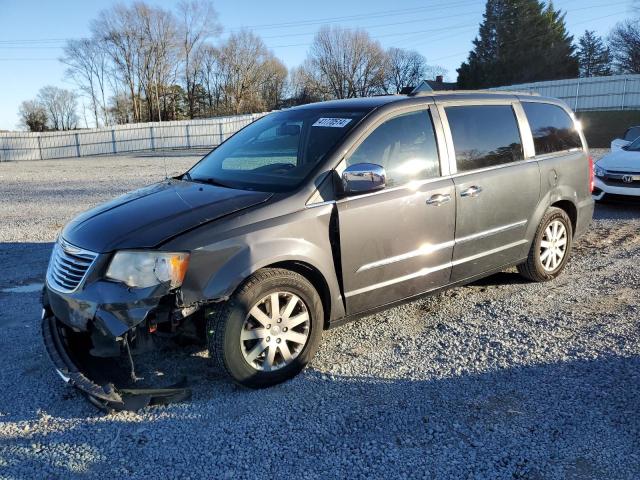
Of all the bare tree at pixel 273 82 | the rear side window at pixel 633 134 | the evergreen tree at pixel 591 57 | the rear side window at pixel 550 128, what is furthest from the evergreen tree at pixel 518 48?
the rear side window at pixel 550 128

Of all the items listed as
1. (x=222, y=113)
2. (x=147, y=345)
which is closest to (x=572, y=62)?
(x=222, y=113)

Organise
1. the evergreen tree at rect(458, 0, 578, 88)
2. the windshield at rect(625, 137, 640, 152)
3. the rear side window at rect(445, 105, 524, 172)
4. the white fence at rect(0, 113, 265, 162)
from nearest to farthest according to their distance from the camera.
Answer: the rear side window at rect(445, 105, 524, 172)
the windshield at rect(625, 137, 640, 152)
the white fence at rect(0, 113, 265, 162)
the evergreen tree at rect(458, 0, 578, 88)

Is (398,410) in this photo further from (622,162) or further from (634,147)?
(634,147)

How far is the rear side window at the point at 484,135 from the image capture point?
4340 millimetres

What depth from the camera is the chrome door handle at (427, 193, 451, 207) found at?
13.1 ft

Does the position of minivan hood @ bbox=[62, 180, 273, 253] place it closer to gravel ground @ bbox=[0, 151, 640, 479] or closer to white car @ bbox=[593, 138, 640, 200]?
gravel ground @ bbox=[0, 151, 640, 479]

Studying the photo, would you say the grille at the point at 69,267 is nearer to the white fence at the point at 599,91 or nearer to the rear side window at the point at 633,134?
the rear side window at the point at 633,134

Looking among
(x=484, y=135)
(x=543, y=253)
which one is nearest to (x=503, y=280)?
(x=543, y=253)

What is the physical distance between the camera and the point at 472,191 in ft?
14.1

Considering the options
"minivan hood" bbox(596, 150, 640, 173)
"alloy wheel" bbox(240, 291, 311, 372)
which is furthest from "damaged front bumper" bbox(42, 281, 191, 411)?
"minivan hood" bbox(596, 150, 640, 173)

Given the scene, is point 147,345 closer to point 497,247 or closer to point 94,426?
point 94,426

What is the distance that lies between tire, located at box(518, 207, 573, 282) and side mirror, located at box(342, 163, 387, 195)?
7.44 ft

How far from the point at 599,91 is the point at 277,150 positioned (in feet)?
121

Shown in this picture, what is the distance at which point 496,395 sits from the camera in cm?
326
